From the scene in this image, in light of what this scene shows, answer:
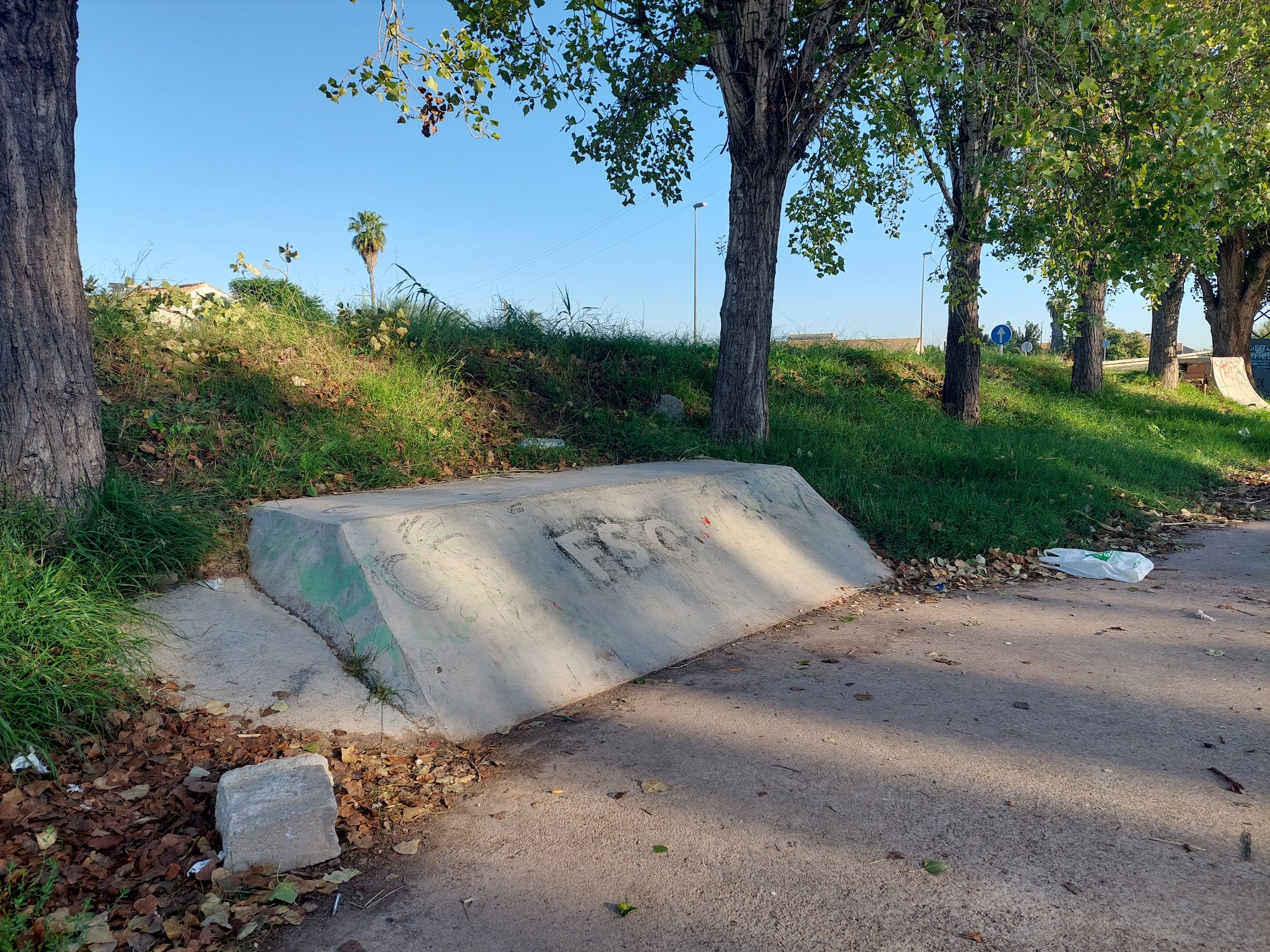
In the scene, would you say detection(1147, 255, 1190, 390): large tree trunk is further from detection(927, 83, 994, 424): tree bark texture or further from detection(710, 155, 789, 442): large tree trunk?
detection(710, 155, 789, 442): large tree trunk

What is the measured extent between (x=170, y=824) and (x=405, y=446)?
396 centimetres

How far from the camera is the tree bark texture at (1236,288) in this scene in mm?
20094

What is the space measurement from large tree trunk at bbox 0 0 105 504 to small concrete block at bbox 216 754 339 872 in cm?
244

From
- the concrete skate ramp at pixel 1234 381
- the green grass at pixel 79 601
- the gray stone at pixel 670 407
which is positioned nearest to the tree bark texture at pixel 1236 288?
the concrete skate ramp at pixel 1234 381

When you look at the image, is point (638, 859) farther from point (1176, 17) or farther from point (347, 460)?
point (1176, 17)

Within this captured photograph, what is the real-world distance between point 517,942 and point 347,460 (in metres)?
4.39

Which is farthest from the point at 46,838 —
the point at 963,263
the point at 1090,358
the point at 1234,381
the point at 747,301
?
the point at 1234,381

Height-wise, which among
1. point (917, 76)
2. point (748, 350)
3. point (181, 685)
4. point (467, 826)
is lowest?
point (467, 826)

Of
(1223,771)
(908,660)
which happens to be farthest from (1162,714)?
(908,660)

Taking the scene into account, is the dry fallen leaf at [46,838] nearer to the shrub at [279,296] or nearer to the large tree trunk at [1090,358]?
the shrub at [279,296]

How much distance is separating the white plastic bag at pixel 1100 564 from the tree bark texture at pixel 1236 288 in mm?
16972

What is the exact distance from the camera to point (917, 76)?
691 cm

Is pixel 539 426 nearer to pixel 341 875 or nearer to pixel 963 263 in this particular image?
pixel 341 875

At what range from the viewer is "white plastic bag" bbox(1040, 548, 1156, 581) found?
264 inches
